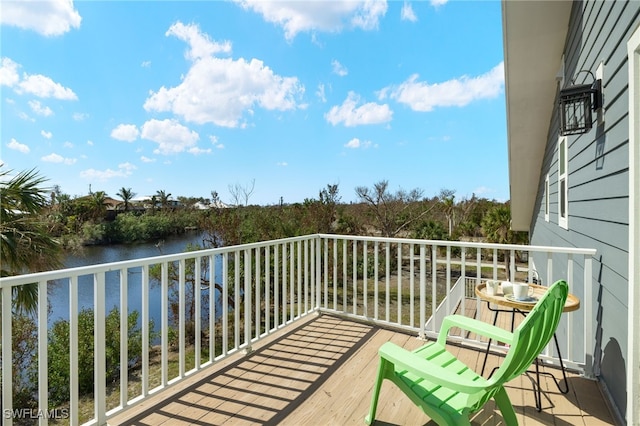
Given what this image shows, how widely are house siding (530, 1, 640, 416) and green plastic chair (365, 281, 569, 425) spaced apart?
602 millimetres

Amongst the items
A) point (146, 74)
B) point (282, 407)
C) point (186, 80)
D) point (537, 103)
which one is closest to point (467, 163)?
point (537, 103)

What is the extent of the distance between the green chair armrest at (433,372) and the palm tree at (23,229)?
187 inches

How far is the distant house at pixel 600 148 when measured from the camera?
1.61 metres

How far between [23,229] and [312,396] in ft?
16.2

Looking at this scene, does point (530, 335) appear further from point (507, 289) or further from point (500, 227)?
point (500, 227)

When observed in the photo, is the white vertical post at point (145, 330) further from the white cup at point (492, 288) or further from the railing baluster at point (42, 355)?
the white cup at point (492, 288)

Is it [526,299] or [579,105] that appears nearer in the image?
[526,299]

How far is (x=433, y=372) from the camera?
144 centimetres

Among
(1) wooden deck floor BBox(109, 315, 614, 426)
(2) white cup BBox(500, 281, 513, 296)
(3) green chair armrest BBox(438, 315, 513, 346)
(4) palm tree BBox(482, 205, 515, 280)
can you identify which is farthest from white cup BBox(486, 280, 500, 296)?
(4) palm tree BBox(482, 205, 515, 280)

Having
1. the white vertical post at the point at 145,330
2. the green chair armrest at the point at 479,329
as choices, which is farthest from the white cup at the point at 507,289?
the white vertical post at the point at 145,330

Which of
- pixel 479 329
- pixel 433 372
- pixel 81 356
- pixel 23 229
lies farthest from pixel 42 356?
pixel 81 356

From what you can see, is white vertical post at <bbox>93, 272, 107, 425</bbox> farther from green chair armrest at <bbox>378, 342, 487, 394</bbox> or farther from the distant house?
the distant house

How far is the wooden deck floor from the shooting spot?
78.9 inches

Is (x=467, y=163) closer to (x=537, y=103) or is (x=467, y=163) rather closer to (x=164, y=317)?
(x=537, y=103)
